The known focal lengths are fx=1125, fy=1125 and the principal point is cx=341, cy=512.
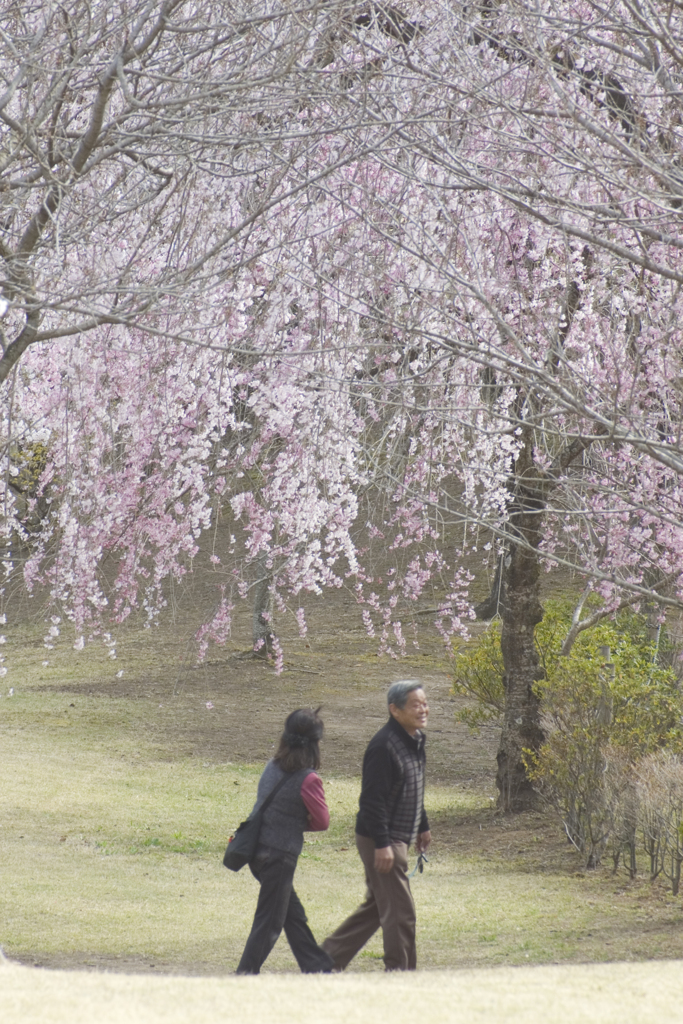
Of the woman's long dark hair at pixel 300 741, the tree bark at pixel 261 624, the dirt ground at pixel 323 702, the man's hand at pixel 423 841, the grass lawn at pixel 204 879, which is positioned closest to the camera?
the woman's long dark hair at pixel 300 741

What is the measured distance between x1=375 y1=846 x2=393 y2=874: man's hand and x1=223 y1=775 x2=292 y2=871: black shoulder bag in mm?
525

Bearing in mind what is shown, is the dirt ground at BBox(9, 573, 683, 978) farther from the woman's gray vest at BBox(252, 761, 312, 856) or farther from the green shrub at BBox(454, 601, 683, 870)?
the woman's gray vest at BBox(252, 761, 312, 856)

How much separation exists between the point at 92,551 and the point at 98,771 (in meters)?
3.11

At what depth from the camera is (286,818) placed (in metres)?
5.06

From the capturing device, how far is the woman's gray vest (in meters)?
5.04

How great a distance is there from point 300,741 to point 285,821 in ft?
1.20

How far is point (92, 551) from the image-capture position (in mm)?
11594

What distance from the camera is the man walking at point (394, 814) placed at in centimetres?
499

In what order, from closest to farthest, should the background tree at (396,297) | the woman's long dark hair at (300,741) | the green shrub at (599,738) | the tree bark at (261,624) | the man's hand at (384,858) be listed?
the man's hand at (384,858) → the woman's long dark hair at (300,741) → the background tree at (396,297) → the green shrub at (599,738) → the tree bark at (261,624)

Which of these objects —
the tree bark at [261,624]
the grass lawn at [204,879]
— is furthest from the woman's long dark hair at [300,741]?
the tree bark at [261,624]

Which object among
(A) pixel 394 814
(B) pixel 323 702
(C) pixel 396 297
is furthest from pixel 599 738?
(B) pixel 323 702

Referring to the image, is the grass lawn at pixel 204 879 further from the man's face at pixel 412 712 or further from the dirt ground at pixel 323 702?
the man's face at pixel 412 712

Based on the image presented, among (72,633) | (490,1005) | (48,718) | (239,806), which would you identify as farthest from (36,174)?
(72,633)

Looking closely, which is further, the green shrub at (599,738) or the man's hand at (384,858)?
the green shrub at (599,738)
